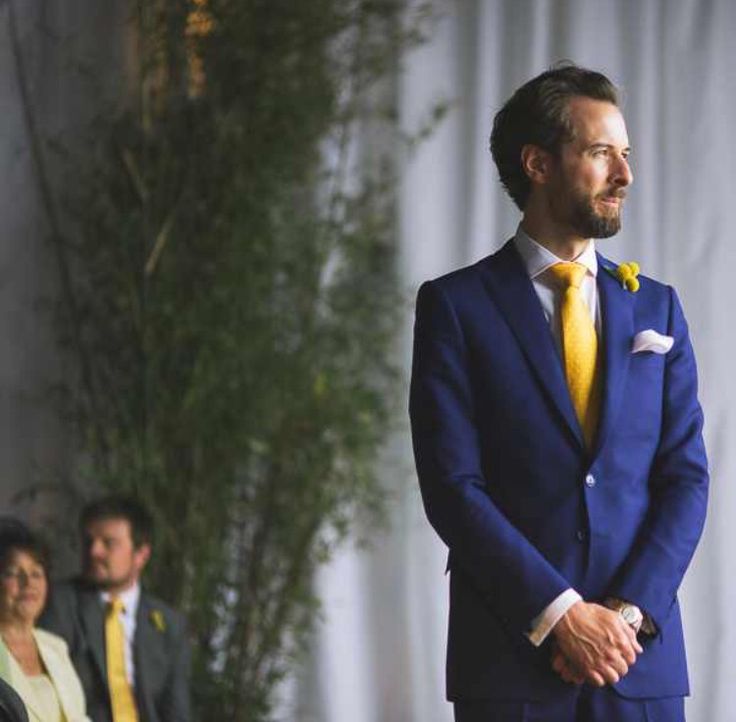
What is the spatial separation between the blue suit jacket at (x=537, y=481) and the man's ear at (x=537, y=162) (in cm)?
13

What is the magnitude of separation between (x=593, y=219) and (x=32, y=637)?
2.07 meters

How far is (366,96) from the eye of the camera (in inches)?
219

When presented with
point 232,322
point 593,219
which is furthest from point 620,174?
point 232,322

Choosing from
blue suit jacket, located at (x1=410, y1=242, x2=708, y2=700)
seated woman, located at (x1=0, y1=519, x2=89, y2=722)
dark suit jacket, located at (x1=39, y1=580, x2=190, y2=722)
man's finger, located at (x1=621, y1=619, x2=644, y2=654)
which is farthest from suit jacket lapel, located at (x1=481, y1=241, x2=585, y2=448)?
dark suit jacket, located at (x1=39, y1=580, x2=190, y2=722)

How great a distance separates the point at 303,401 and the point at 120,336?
2.09 ft

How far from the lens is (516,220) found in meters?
5.35

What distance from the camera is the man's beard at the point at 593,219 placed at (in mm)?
1925

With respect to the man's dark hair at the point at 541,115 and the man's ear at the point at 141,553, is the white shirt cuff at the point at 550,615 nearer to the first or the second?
the man's dark hair at the point at 541,115

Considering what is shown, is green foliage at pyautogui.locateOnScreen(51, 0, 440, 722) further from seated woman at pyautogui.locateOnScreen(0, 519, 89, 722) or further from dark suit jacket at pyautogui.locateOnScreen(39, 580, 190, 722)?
seated woman at pyautogui.locateOnScreen(0, 519, 89, 722)

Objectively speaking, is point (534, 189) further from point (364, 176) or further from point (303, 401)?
point (364, 176)

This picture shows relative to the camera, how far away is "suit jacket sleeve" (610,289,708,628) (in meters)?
1.88

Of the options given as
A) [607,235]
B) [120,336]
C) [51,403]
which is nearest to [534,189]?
[607,235]

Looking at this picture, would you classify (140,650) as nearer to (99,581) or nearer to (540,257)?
(99,581)

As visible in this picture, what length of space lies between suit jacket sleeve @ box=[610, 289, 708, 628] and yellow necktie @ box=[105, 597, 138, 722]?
2356mm
